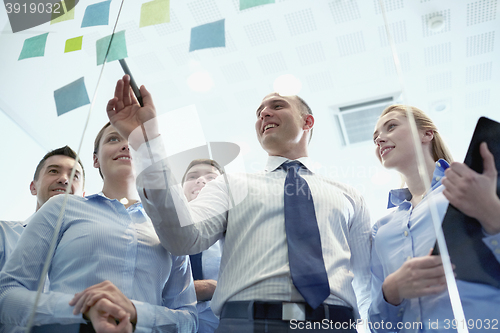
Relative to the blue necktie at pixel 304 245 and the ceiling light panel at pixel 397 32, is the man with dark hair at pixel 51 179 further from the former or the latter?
the ceiling light panel at pixel 397 32

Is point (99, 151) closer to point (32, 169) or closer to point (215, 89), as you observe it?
point (32, 169)

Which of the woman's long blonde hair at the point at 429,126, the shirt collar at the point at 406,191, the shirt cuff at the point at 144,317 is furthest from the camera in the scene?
the woman's long blonde hair at the point at 429,126

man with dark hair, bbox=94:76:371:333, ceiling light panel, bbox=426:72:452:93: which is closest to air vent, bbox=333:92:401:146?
man with dark hair, bbox=94:76:371:333

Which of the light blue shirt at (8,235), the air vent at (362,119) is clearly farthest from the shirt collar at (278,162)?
the light blue shirt at (8,235)

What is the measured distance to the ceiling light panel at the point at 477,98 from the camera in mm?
1885

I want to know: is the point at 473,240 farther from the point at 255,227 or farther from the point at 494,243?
the point at 255,227

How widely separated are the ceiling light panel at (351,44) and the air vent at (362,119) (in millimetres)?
490

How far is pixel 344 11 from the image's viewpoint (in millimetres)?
2033

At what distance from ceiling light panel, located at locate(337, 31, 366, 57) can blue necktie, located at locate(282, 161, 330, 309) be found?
966 millimetres

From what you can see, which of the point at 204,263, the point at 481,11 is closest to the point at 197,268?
the point at 204,263

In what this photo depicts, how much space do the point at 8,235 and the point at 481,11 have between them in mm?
2494

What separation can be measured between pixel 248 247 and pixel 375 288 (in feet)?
1.48

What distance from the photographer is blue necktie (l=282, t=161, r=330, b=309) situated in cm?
108

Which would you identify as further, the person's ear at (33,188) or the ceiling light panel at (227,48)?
the ceiling light panel at (227,48)
